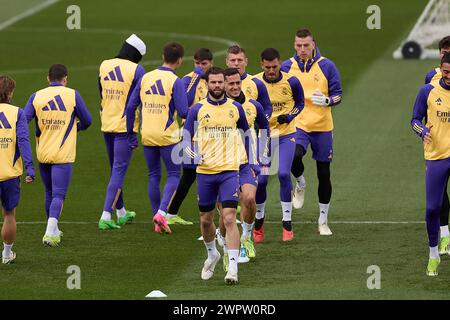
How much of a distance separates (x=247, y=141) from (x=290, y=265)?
168cm

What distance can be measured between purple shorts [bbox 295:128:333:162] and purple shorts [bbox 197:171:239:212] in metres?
3.27

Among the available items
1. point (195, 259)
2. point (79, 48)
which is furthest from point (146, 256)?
point (79, 48)

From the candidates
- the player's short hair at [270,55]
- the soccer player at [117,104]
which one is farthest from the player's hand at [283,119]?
the soccer player at [117,104]

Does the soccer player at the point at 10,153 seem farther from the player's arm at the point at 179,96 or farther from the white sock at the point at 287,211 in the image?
the white sock at the point at 287,211

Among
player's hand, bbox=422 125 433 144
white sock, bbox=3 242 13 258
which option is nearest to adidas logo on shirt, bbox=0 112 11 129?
white sock, bbox=3 242 13 258

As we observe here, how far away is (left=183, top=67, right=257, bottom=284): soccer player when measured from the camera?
15961 millimetres

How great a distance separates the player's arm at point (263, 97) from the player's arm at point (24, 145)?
10.2 feet

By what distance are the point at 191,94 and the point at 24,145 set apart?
3.45 m

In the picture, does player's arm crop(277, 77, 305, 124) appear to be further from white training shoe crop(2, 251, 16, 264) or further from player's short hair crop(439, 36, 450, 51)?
white training shoe crop(2, 251, 16, 264)

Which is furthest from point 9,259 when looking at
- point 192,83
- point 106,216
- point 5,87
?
point 192,83

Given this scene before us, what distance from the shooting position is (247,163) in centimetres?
1648

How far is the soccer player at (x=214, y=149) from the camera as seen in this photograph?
15961 mm

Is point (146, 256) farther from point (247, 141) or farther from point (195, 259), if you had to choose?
point (247, 141)

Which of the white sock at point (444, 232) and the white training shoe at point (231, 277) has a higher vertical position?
the white sock at point (444, 232)
